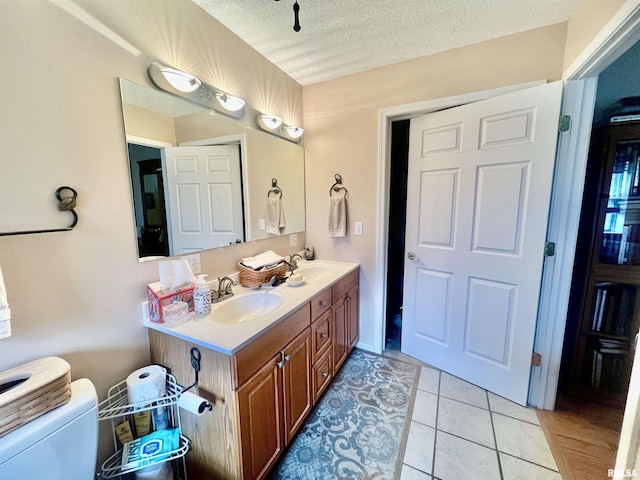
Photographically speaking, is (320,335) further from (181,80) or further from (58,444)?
(181,80)

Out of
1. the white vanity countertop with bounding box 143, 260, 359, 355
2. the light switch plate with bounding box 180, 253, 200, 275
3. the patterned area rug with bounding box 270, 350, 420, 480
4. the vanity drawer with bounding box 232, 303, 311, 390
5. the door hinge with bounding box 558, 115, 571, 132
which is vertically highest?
the door hinge with bounding box 558, 115, 571, 132

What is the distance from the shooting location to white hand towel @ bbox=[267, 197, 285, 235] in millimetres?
1957

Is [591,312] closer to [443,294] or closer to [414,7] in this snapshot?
[443,294]

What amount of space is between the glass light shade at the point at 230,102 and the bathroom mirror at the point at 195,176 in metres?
0.07

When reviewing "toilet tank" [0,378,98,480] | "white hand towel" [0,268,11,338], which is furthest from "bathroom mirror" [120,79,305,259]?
"toilet tank" [0,378,98,480]

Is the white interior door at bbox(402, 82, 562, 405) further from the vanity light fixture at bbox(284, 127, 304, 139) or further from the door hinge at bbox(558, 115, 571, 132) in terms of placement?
the vanity light fixture at bbox(284, 127, 304, 139)

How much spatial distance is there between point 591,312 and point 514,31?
1.82m

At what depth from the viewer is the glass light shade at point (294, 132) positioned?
2.08m

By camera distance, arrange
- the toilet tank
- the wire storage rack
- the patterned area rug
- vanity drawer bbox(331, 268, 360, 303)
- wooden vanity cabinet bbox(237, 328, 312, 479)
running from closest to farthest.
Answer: the toilet tank, the wire storage rack, wooden vanity cabinet bbox(237, 328, 312, 479), the patterned area rug, vanity drawer bbox(331, 268, 360, 303)

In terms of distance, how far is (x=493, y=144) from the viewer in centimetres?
163

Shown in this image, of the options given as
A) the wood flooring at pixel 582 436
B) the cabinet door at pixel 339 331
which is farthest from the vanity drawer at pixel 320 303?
the wood flooring at pixel 582 436

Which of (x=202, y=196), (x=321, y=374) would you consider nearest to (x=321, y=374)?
(x=321, y=374)

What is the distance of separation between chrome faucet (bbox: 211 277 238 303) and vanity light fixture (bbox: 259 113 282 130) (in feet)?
3.69

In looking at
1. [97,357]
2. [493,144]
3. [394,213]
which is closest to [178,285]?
[97,357]
